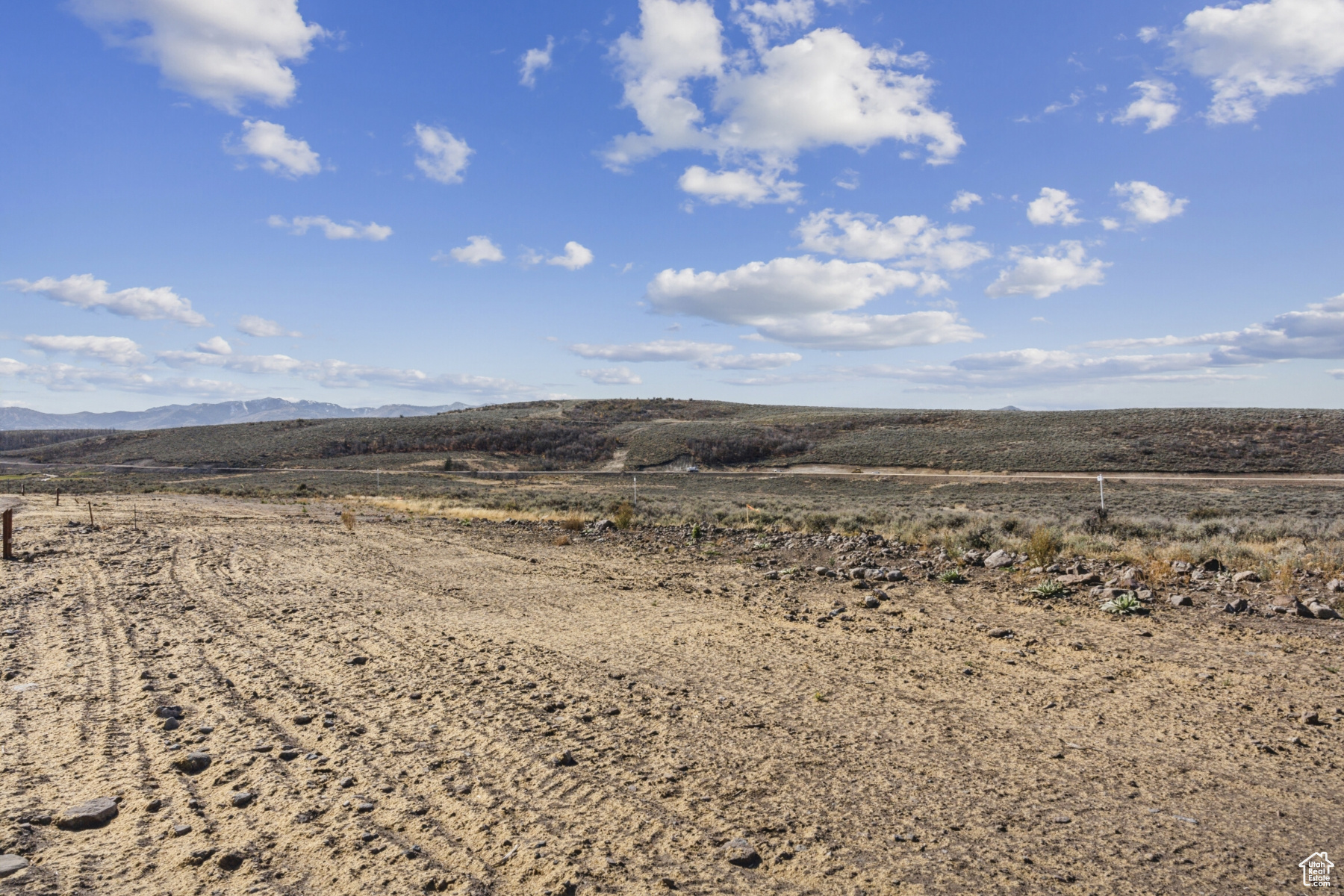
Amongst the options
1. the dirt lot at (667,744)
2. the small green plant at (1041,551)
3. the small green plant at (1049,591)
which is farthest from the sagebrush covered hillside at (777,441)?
the dirt lot at (667,744)

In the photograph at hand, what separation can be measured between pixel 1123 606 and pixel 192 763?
28.8 ft

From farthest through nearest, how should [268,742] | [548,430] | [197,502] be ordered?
[548,430] < [197,502] < [268,742]

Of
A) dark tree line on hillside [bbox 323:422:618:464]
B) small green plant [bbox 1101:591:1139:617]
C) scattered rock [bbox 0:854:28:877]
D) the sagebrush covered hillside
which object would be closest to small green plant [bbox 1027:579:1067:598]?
small green plant [bbox 1101:591:1139:617]

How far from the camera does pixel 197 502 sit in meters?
25.8

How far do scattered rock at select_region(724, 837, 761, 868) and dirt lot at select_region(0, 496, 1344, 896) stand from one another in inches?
0.9

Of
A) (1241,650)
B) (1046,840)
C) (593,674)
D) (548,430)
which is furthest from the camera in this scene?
(548,430)

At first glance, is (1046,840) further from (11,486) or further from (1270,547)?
(11,486)

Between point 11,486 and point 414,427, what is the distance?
41.6 m

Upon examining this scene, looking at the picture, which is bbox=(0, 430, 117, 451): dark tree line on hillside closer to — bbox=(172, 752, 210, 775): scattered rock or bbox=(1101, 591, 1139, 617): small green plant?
bbox=(172, 752, 210, 775): scattered rock

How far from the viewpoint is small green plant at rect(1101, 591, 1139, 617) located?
25.2 feet

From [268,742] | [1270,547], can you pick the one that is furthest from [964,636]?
[1270,547]

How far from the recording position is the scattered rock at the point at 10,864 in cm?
303

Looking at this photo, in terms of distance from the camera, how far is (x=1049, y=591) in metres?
8.56

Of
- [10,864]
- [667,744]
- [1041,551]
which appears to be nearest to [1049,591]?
[1041,551]
